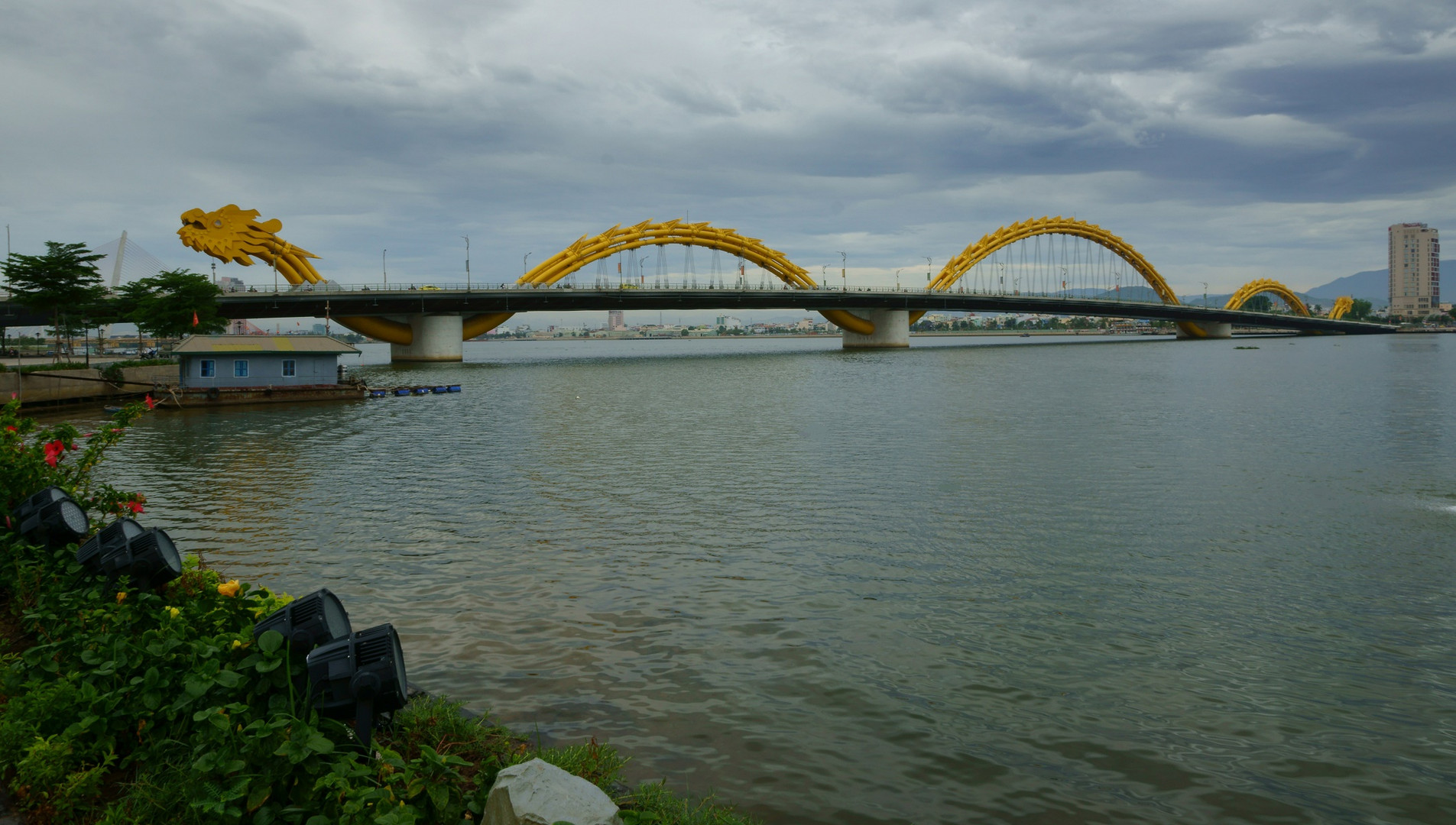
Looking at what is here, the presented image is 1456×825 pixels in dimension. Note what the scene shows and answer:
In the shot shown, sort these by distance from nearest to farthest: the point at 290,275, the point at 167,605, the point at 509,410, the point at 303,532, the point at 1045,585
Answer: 1. the point at 167,605
2. the point at 1045,585
3. the point at 303,532
4. the point at 509,410
5. the point at 290,275

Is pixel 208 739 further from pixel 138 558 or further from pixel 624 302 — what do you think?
pixel 624 302

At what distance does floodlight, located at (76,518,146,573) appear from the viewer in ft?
29.7

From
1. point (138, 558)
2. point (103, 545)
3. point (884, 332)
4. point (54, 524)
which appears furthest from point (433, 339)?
point (138, 558)

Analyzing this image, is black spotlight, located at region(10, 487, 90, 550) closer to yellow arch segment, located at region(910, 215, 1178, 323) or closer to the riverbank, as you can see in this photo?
the riverbank

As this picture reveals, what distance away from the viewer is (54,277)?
217 ft

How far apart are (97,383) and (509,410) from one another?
96.7ft

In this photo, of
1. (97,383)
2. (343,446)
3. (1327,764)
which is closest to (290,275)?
(97,383)

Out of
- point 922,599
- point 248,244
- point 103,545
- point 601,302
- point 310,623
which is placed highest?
point 248,244

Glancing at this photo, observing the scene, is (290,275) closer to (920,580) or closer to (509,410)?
(509,410)

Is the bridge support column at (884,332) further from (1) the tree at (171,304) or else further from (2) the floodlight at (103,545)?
(2) the floodlight at (103,545)

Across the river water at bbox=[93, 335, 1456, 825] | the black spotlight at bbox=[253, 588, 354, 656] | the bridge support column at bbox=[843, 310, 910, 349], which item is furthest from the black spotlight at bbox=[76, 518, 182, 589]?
the bridge support column at bbox=[843, 310, 910, 349]

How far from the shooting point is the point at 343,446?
116ft

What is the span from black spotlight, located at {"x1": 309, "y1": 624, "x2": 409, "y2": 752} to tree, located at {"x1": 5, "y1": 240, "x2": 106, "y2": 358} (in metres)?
76.0

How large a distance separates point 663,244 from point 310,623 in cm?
13728
